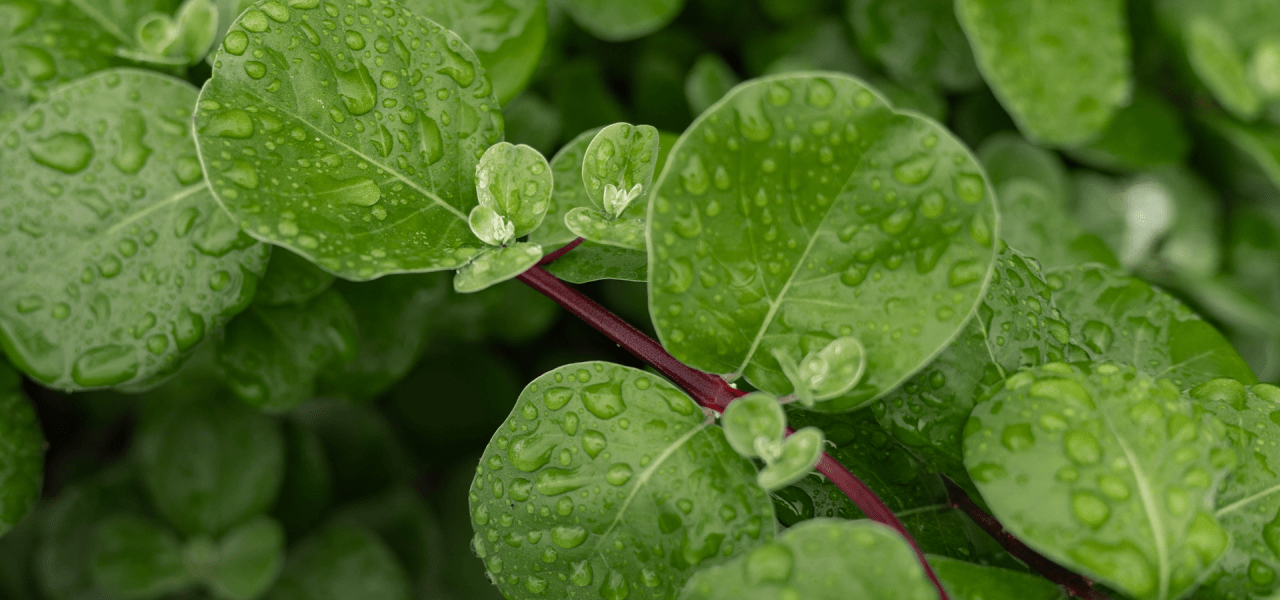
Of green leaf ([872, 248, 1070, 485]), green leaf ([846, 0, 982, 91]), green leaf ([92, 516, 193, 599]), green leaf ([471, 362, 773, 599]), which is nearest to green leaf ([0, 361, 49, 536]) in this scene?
green leaf ([92, 516, 193, 599])

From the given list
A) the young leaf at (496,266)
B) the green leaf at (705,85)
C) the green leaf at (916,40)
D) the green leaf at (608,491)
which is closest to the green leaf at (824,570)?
the green leaf at (608,491)

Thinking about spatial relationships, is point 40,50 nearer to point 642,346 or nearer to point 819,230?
point 642,346

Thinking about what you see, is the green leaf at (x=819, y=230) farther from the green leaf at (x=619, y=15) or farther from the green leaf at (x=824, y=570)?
the green leaf at (x=619, y=15)

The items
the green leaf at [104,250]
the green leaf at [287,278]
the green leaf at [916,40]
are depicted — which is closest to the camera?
the green leaf at [104,250]

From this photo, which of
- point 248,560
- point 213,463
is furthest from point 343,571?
point 213,463

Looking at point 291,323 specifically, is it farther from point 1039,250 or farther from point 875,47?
point 875,47

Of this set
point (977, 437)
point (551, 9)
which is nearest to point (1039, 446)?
point (977, 437)

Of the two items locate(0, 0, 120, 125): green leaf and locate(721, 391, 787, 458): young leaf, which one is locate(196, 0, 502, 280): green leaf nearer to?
locate(721, 391, 787, 458): young leaf
